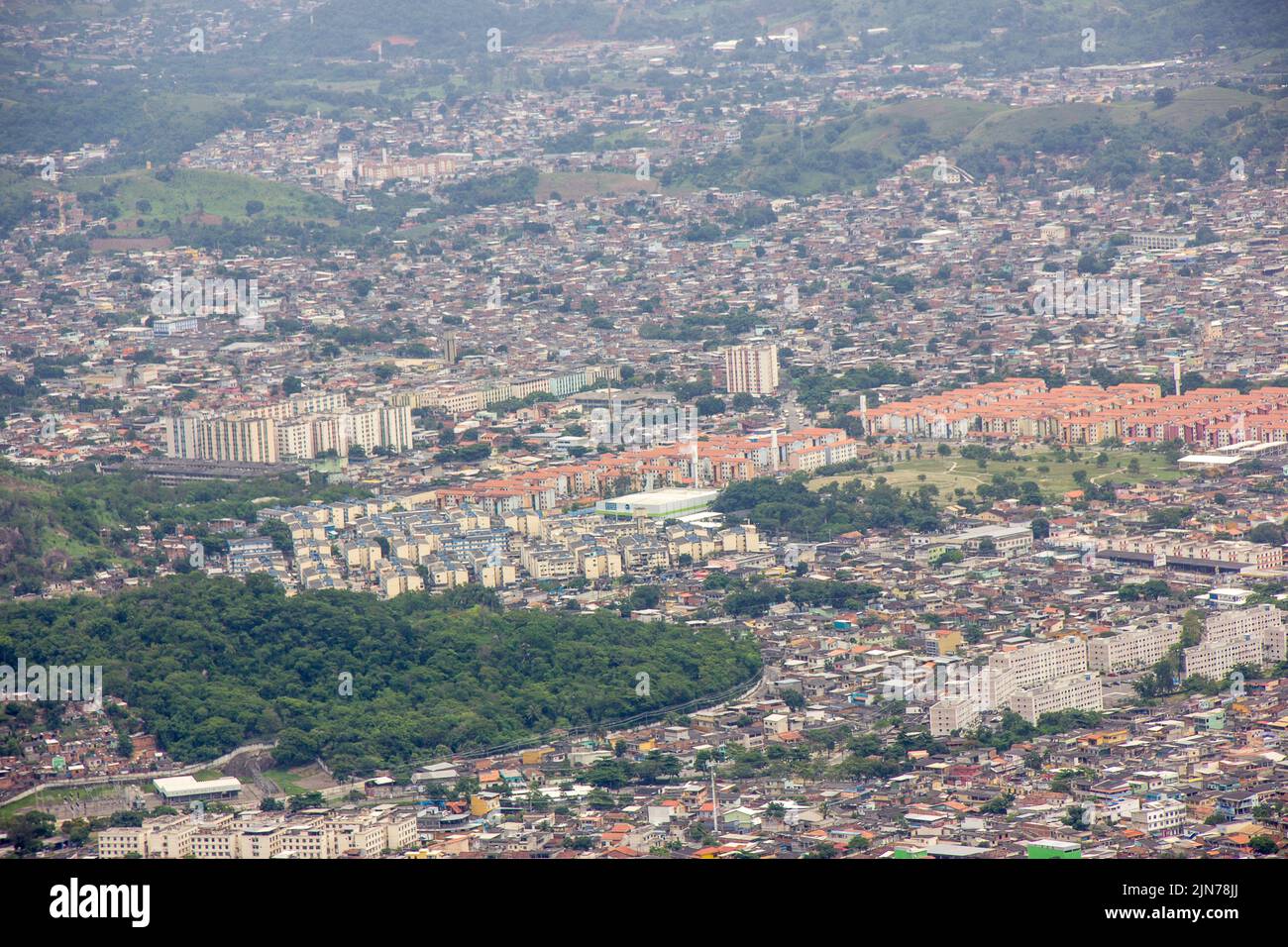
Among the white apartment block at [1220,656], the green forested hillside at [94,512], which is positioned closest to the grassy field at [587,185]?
the green forested hillside at [94,512]

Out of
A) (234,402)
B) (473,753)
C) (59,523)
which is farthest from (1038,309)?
(473,753)

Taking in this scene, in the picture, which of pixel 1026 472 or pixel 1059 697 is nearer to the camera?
pixel 1059 697

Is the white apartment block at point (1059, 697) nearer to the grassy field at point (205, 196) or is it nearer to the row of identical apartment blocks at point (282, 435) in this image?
the row of identical apartment blocks at point (282, 435)

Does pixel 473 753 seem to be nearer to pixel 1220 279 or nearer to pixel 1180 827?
pixel 1180 827

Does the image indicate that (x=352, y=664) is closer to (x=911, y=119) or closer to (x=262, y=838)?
(x=262, y=838)

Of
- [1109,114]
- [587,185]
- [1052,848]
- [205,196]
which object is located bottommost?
[1052,848]

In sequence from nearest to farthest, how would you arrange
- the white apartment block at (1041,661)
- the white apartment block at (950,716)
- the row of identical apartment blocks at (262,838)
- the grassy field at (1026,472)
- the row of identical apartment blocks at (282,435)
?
1. the row of identical apartment blocks at (262,838)
2. the white apartment block at (950,716)
3. the white apartment block at (1041,661)
4. the grassy field at (1026,472)
5. the row of identical apartment blocks at (282,435)

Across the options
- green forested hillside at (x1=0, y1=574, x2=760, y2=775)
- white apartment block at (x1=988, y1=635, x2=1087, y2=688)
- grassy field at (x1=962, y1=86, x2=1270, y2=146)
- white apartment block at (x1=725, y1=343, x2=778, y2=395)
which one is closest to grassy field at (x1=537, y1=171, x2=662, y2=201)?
grassy field at (x1=962, y1=86, x2=1270, y2=146)

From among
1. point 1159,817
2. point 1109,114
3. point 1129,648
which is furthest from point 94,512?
point 1109,114
